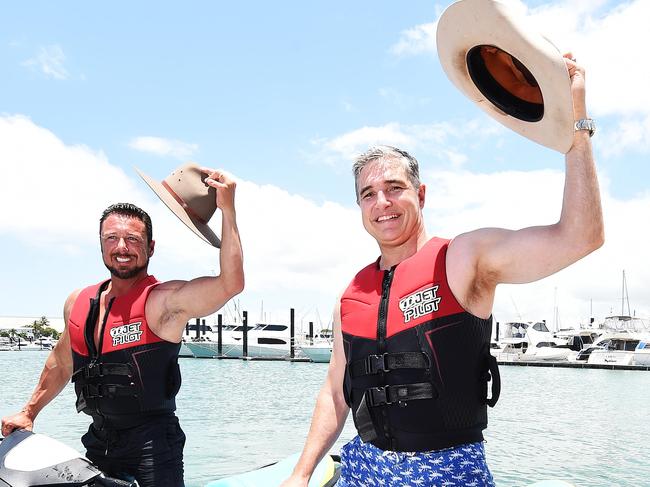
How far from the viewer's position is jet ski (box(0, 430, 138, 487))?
9.81 ft

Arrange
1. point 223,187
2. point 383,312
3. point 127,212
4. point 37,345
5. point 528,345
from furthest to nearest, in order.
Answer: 1. point 37,345
2. point 528,345
3. point 127,212
4. point 223,187
5. point 383,312

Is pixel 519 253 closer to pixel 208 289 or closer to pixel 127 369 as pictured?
pixel 208 289

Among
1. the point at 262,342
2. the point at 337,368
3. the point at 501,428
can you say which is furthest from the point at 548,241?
the point at 262,342

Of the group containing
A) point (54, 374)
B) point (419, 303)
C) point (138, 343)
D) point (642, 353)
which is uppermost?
point (419, 303)

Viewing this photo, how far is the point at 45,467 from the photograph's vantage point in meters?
3.13

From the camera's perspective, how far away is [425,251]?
2361 mm

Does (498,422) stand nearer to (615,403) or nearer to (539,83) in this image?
(615,403)

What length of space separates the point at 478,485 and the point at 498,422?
680 inches

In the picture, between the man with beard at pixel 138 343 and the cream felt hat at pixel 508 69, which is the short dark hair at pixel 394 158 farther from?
the man with beard at pixel 138 343

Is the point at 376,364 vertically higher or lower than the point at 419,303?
lower

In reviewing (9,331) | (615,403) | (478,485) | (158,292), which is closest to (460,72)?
(478,485)

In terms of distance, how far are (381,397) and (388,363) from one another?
0.38ft

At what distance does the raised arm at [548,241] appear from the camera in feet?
5.67

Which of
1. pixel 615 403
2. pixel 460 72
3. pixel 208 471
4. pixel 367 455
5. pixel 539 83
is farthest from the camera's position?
pixel 615 403
